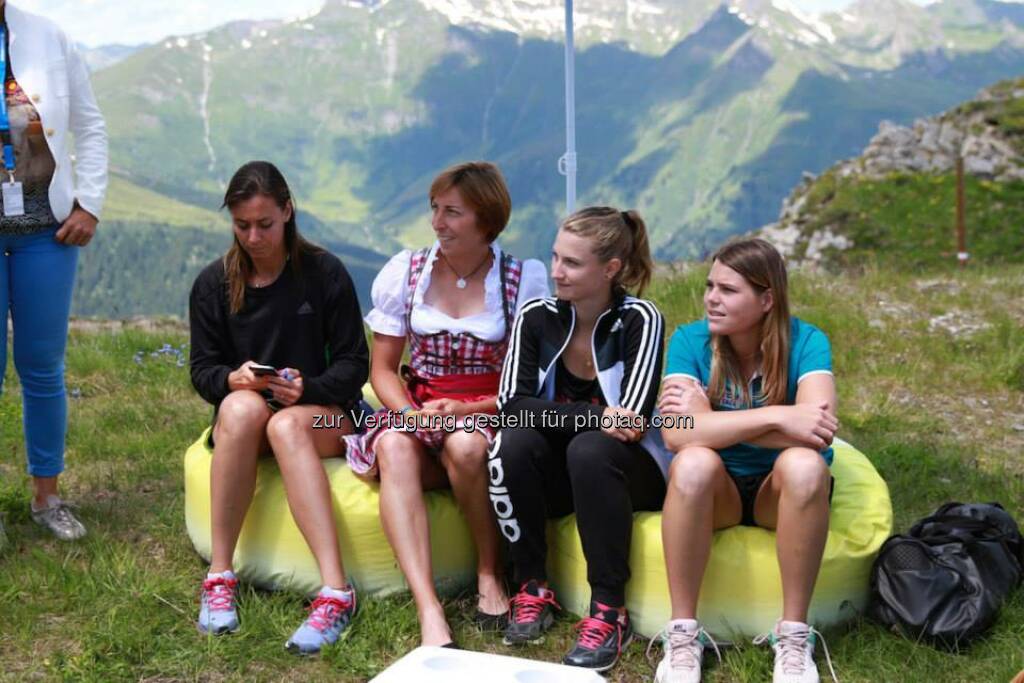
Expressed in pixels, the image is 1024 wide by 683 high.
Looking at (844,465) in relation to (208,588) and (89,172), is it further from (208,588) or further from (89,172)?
(89,172)

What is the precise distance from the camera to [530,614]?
3812mm

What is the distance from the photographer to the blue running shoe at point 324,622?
3.66 m

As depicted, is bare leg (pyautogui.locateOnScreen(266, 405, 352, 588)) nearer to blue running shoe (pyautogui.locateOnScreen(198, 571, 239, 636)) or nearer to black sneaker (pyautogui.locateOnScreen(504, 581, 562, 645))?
blue running shoe (pyautogui.locateOnScreen(198, 571, 239, 636))

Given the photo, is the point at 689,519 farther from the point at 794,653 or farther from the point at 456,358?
the point at 456,358

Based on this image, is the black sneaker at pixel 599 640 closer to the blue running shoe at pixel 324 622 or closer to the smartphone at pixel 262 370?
the blue running shoe at pixel 324 622

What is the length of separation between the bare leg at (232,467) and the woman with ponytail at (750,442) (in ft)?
4.88

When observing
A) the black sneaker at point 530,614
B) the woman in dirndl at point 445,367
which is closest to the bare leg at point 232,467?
the woman in dirndl at point 445,367

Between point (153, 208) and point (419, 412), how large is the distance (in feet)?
584

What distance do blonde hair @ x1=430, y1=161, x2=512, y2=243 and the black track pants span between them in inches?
35.4

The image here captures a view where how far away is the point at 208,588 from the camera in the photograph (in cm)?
391

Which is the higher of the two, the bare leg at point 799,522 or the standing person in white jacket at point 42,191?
the standing person in white jacket at point 42,191

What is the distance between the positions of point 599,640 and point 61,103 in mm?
2869

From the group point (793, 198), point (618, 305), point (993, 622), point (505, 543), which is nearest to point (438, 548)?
point (505, 543)

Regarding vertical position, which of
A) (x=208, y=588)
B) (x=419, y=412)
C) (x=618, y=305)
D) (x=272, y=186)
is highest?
(x=272, y=186)
